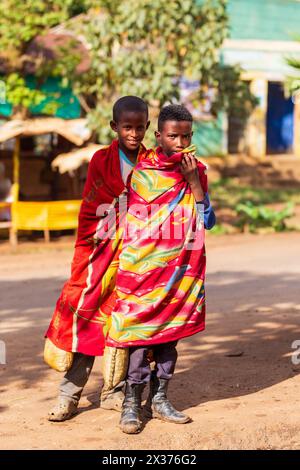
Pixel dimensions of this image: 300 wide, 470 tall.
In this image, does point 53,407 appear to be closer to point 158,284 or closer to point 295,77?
point 158,284

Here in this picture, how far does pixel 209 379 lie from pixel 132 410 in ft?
4.06

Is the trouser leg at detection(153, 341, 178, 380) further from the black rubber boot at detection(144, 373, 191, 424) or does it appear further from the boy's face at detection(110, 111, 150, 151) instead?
the boy's face at detection(110, 111, 150, 151)

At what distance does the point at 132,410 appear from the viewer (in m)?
4.97

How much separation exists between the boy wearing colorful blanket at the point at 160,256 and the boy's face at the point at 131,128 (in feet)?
0.30

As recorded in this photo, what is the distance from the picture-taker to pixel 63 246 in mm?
14352

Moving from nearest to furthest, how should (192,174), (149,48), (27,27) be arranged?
1. (192,174)
2. (27,27)
3. (149,48)

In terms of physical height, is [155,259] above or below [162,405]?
above

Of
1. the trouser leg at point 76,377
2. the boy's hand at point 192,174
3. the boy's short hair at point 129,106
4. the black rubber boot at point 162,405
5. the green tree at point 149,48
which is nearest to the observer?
the boy's hand at point 192,174

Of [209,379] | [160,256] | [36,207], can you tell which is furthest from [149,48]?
[160,256]

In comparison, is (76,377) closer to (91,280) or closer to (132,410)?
(132,410)

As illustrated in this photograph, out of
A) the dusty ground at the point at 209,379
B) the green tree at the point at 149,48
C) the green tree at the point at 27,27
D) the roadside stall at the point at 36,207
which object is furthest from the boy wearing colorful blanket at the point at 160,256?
the green tree at the point at 27,27

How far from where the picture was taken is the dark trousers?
497cm

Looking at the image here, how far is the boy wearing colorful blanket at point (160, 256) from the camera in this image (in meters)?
4.90

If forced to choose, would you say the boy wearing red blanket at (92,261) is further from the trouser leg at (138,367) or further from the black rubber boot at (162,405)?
the black rubber boot at (162,405)
